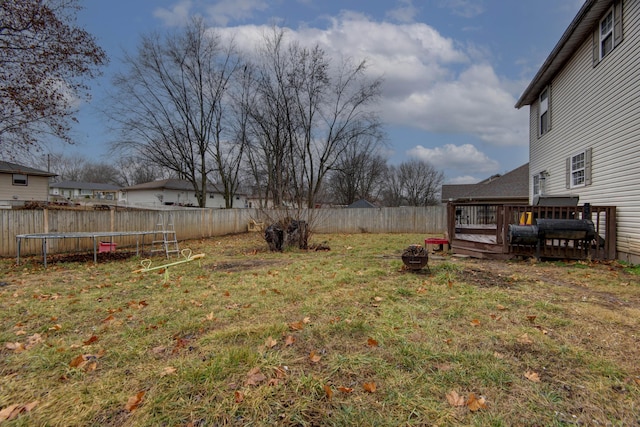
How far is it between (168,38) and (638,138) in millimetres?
24441

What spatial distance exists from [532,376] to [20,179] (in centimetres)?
3150

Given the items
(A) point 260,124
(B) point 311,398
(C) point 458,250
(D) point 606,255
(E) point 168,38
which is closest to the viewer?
(B) point 311,398

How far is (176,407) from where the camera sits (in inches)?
78.4

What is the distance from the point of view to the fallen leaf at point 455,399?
1985mm

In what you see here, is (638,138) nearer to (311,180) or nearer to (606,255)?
(606,255)

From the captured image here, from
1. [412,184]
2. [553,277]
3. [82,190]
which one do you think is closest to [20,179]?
[82,190]

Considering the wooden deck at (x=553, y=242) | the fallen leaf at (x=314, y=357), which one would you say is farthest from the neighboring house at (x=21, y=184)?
the wooden deck at (x=553, y=242)

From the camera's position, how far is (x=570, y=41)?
8508mm

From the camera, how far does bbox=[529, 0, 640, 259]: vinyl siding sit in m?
6.54

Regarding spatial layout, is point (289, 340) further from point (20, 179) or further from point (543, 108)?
point (20, 179)

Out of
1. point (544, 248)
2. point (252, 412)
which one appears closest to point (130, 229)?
point (252, 412)

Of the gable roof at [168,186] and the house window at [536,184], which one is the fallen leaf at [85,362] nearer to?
the house window at [536,184]

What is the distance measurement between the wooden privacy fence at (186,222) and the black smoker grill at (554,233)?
6.19 metres

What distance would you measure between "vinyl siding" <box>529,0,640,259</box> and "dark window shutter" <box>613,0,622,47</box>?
15cm
